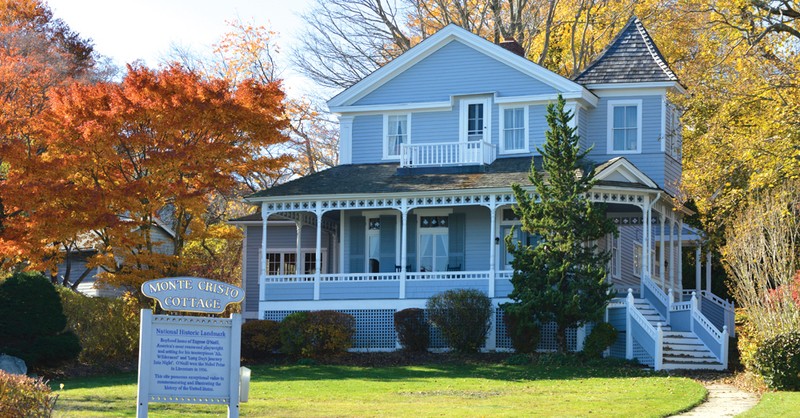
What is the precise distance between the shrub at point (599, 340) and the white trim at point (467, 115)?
27.2 feet

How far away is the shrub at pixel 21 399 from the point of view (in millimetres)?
13922

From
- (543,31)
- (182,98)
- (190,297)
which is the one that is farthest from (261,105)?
(543,31)

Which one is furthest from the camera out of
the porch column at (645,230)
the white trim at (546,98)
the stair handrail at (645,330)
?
the white trim at (546,98)

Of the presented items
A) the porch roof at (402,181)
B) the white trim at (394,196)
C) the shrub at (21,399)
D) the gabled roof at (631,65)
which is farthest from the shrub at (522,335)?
the shrub at (21,399)

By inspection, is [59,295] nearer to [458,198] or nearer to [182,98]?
[182,98]

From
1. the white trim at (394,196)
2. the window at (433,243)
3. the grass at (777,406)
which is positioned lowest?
the grass at (777,406)

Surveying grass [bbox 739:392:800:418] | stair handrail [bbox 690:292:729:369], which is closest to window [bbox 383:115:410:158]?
stair handrail [bbox 690:292:729:369]

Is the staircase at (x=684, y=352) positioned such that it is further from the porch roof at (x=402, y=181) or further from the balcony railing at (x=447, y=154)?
the balcony railing at (x=447, y=154)

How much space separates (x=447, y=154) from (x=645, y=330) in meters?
8.73

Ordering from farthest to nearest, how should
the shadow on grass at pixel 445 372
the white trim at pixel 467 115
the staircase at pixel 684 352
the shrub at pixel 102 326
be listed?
the white trim at pixel 467 115 → the shrub at pixel 102 326 → the staircase at pixel 684 352 → the shadow on grass at pixel 445 372

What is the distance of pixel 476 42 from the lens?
33562 mm

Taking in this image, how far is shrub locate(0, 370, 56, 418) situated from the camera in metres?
13.9

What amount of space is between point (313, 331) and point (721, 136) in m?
11.3

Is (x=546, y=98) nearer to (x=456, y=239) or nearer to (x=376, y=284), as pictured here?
(x=456, y=239)
